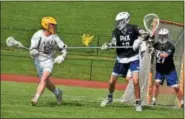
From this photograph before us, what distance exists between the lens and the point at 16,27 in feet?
141

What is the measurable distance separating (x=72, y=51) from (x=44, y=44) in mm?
24573

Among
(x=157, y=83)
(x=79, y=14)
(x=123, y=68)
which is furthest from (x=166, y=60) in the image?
(x=79, y=14)

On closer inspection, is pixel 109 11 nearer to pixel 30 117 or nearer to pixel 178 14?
pixel 178 14

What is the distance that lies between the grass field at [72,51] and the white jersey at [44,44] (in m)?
0.99

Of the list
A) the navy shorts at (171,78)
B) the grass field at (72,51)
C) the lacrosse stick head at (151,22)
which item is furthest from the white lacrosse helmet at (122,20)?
the navy shorts at (171,78)

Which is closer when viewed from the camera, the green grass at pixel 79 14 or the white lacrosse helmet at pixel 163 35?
the white lacrosse helmet at pixel 163 35

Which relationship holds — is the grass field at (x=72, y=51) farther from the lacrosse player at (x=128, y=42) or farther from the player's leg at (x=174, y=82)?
the player's leg at (x=174, y=82)

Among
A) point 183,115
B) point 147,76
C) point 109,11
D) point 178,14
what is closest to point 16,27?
point 109,11

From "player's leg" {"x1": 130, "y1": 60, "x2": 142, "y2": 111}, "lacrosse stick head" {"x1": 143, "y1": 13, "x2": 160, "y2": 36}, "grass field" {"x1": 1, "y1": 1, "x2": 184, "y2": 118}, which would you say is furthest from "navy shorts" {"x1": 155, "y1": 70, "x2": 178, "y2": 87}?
"grass field" {"x1": 1, "y1": 1, "x2": 184, "y2": 118}

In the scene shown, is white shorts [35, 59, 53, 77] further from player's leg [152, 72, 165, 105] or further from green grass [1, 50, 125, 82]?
green grass [1, 50, 125, 82]

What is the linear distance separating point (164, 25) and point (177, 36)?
0.45 m

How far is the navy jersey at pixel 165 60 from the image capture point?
12.6 m

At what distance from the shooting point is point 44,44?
1118 centimetres

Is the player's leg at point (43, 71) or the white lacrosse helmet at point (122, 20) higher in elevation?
the white lacrosse helmet at point (122, 20)
